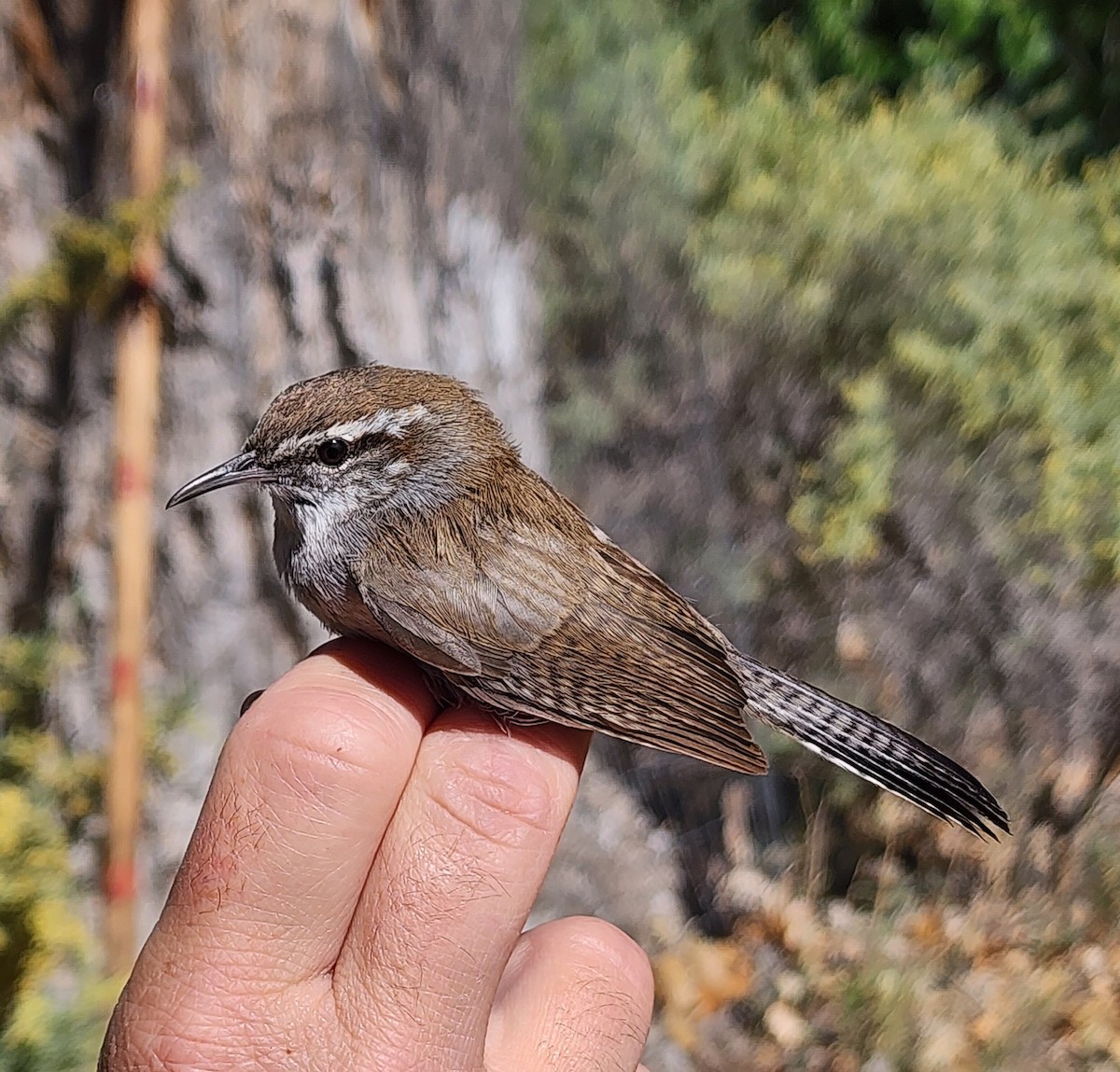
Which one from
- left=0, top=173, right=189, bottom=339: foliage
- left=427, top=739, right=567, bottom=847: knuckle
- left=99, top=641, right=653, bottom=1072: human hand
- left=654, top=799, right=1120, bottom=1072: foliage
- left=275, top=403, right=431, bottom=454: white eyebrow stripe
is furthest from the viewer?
left=654, top=799, right=1120, bottom=1072: foliage

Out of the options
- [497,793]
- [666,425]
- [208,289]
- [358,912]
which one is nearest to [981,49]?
[666,425]

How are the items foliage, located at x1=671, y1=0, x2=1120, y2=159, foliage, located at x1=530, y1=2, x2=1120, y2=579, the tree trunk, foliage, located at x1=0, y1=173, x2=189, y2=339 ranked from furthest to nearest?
1. foliage, located at x1=671, y1=0, x2=1120, y2=159
2. foliage, located at x1=530, y1=2, x2=1120, y2=579
3. the tree trunk
4. foliage, located at x1=0, y1=173, x2=189, y2=339

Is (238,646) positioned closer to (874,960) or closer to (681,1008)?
(681,1008)

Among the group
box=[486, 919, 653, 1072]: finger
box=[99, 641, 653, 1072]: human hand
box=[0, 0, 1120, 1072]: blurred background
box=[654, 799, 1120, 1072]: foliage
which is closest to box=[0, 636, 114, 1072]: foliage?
box=[0, 0, 1120, 1072]: blurred background

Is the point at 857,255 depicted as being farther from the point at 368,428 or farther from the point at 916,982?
the point at 916,982

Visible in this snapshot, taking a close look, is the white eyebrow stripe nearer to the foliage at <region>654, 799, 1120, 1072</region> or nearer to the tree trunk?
the tree trunk

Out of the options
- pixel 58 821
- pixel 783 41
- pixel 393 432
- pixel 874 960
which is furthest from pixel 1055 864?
pixel 783 41

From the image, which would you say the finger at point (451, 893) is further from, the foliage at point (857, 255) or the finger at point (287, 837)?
the foliage at point (857, 255)
